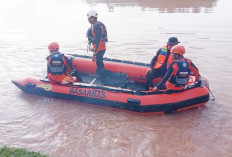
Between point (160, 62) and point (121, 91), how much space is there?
35.4 inches

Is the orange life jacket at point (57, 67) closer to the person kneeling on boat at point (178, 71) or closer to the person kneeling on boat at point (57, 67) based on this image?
the person kneeling on boat at point (57, 67)

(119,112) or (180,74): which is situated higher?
(180,74)

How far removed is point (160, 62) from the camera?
4.30 m

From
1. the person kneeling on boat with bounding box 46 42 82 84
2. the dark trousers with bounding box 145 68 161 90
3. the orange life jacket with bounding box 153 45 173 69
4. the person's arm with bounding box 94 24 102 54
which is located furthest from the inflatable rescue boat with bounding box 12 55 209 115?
the person's arm with bounding box 94 24 102 54

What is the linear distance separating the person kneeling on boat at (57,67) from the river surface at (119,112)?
0.48 metres

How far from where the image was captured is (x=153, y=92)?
4.11 m

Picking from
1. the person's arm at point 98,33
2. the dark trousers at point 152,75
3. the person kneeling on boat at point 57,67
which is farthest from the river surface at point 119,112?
the person's arm at point 98,33

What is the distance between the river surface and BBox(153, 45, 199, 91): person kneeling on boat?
0.60 metres

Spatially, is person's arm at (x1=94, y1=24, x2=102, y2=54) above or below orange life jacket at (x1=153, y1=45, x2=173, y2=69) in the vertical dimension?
above

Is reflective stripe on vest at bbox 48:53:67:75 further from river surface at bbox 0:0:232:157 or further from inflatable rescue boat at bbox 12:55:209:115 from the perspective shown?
river surface at bbox 0:0:232:157

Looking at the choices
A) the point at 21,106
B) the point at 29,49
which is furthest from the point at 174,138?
the point at 29,49

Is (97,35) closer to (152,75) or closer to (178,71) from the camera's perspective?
(152,75)

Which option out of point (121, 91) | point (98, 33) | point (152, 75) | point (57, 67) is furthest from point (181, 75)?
point (57, 67)

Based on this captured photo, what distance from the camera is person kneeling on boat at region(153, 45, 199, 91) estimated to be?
3.70 metres
